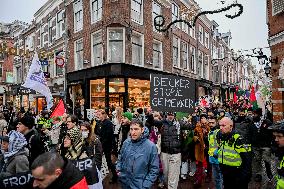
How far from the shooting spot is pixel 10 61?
43250mm

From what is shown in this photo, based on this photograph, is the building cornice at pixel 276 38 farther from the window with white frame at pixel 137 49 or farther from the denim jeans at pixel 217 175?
the window with white frame at pixel 137 49

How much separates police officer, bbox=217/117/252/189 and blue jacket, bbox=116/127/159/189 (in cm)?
142

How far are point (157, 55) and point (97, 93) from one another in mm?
→ 5277

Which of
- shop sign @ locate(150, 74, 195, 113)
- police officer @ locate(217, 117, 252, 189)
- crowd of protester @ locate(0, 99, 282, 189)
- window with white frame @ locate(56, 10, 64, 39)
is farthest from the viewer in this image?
window with white frame @ locate(56, 10, 64, 39)

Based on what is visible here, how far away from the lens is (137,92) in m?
20.3

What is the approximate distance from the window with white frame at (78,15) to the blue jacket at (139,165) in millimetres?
17951

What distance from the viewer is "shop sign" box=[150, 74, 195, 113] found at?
21.8ft

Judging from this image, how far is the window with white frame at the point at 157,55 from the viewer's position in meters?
21.6

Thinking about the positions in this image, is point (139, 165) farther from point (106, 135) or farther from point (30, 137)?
point (106, 135)

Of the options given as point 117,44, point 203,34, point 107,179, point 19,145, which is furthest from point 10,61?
point 19,145

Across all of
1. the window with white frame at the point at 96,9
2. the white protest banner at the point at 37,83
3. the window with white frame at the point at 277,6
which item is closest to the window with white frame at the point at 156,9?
the window with white frame at the point at 96,9

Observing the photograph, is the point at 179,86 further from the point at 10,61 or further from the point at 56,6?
the point at 10,61

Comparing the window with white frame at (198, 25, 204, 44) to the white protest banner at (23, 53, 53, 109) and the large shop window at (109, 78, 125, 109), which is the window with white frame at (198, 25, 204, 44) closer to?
the large shop window at (109, 78, 125, 109)

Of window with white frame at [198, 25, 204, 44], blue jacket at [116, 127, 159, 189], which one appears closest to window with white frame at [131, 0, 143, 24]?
window with white frame at [198, 25, 204, 44]
